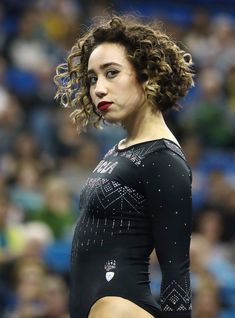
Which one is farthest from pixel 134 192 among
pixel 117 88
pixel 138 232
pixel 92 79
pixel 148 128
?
pixel 92 79

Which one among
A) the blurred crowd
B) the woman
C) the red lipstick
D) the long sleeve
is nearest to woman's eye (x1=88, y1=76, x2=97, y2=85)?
the woman

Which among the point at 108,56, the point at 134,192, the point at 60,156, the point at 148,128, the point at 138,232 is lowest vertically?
the point at 138,232

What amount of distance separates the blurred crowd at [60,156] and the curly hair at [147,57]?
1.87m

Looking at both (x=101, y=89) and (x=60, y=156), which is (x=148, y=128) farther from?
(x=60, y=156)

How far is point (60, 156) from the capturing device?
945 centimetres

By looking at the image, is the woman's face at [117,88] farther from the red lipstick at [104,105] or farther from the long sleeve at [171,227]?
the long sleeve at [171,227]

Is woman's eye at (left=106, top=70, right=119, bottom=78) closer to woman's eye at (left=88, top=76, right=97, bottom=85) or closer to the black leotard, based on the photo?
woman's eye at (left=88, top=76, right=97, bottom=85)

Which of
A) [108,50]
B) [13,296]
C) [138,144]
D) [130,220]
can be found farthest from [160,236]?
[13,296]

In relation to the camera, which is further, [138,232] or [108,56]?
[108,56]

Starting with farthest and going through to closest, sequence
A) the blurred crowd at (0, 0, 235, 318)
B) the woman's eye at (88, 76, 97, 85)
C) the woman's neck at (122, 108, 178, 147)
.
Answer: the blurred crowd at (0, 0, 235, 318)
the woman's eye at (88, 76, 97, 85)
the woman's neck at (122, 108, 178, 147)

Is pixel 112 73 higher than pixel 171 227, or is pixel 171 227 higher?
pixel 112 73

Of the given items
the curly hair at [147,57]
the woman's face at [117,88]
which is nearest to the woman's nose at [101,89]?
the woman's face at [117,88]

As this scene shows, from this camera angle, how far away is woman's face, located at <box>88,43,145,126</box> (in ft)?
11.3

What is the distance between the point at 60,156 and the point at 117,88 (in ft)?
19.8
